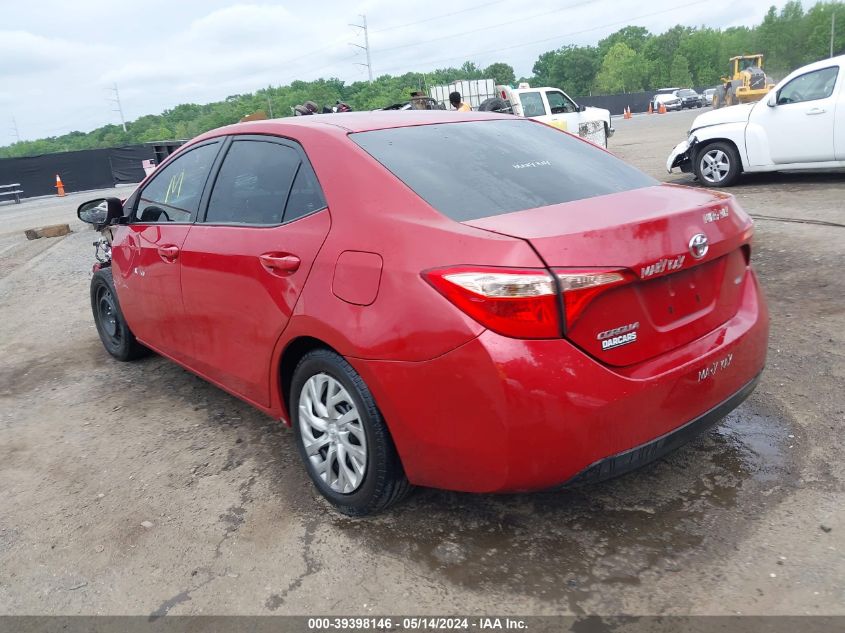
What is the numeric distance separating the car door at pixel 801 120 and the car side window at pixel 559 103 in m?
7.99

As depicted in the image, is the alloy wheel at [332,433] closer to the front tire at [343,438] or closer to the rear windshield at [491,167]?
the front tire at [343,438]

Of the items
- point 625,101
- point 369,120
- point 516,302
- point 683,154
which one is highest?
point 625,101

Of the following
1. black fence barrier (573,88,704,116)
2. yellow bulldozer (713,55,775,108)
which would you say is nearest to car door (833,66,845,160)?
yellow bulldozer (713,55,775,108)

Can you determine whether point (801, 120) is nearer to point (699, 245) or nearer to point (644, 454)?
point (699, 245)

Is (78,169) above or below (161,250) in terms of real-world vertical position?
above

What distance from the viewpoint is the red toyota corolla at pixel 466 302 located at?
2221 millimetres

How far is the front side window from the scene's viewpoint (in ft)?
9.90

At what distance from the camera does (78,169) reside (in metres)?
28.7

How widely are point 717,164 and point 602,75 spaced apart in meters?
117

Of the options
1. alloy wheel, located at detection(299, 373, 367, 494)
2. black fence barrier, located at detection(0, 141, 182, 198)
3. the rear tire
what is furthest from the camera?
black fence barrier, located at detection(0, 141, 182, 198)

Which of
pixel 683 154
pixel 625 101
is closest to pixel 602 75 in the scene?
pixel 625 101

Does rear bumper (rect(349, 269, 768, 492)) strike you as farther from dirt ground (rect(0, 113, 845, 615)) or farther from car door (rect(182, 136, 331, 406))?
car door (rect(182, 136, 331, 406))

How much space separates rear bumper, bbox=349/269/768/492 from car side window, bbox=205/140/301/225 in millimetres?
1037

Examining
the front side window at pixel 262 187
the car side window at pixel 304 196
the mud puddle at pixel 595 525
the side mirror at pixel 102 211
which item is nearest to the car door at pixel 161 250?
the side mirror at pixel 102 211
